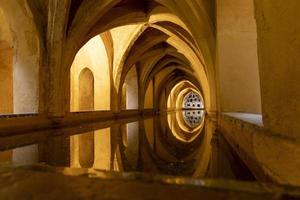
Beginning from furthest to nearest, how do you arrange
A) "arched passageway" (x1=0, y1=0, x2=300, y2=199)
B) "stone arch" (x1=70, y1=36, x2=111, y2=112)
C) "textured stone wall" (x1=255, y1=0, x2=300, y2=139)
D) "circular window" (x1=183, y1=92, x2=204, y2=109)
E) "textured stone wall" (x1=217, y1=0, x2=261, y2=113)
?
"circular window" (x1=183, y1=92, x2=204, y2=109) < "stone arch" (x1=70, y1=36, x2=111, y2=112) < "textured stone wall" (x1=217, y1=0, x2=261, y2=113) < "arched passageway" (x1=0, y1=0, x2=300, y2=199) < "textured stone wall" (x1=255, y1=0, x2=300, y2=139)

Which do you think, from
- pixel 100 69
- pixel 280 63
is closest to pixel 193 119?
pixel 100 69

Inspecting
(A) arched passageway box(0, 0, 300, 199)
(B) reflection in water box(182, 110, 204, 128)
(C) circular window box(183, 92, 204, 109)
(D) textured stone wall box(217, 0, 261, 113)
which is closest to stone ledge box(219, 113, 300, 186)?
(A) arched passageway box(0, 0, 300, 199)

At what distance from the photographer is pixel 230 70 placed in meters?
5.78

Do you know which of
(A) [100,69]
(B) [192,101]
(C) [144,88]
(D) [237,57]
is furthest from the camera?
(B) [192,101]

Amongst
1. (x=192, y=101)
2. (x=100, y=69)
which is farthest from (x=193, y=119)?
(x=192, y=101)

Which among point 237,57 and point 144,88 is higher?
point 144,88

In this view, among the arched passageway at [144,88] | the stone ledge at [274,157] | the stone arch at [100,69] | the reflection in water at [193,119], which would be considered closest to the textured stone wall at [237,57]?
the arched passageway at [144,88]

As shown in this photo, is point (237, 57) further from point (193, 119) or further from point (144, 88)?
point (193, 119)

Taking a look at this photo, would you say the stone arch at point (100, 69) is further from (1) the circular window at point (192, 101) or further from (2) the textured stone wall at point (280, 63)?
(1) the circular window at point (192, 101)

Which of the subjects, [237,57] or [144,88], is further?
[144,88]

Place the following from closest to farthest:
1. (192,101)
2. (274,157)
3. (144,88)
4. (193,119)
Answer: (274,157)
(144,88)
(193,119)
(192,101)

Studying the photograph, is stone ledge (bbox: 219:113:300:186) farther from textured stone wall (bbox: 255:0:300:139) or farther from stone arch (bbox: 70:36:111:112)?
stone arch (bbox: 70:36:111:112)

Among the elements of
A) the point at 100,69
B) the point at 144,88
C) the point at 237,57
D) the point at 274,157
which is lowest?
the point at 274,157

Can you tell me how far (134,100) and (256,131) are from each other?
42.2 feet
